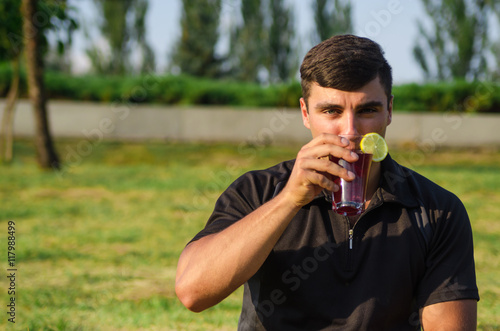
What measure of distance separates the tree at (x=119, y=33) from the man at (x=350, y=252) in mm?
27338

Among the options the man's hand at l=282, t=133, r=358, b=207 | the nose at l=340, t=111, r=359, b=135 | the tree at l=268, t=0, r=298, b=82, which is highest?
the nose at l=340, t=111, r=359, b=135

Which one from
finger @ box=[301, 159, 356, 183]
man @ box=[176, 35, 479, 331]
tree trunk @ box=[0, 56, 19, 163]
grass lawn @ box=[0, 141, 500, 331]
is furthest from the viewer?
tree trunk @ box=[0, 56, 19, 163]

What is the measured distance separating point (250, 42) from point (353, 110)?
26.6 m

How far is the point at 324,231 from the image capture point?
2469 mm

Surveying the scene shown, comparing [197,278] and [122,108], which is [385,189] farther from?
[122,108]

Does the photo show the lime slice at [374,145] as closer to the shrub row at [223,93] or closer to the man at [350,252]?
the man at [350,252]

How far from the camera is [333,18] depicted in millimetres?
26234

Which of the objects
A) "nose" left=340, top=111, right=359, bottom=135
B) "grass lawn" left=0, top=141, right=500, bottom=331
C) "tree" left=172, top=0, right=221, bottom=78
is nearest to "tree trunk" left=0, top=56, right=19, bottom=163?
"grass lawn" left=0, top=141, right=500, bottom=331

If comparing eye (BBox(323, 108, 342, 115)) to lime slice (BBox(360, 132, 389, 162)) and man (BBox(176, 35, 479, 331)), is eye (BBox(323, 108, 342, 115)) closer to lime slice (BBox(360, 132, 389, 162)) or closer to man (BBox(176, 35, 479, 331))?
man (BBox(176, 35, 479, 331))

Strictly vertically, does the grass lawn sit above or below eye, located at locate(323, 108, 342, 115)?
below

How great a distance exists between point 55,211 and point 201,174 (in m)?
4.03

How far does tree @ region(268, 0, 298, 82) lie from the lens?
27.0m

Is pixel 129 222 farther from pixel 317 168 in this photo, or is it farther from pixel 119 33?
pixel 119 33

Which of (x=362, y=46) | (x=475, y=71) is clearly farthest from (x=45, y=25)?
(x=475, y=71)
